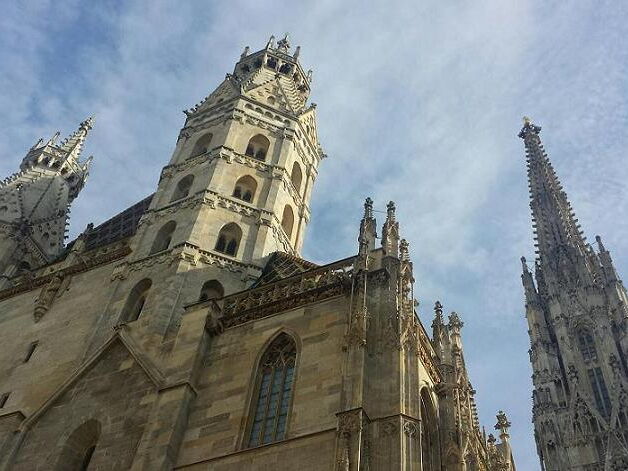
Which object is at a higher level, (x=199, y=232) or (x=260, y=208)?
(x=260, y=208)

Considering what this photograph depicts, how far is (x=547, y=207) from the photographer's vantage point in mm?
72438

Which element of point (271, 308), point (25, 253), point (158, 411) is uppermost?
point (25, 253)

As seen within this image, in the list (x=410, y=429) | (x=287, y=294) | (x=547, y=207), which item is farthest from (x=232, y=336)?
(x=547, y=207)

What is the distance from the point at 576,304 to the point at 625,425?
12.5 meters

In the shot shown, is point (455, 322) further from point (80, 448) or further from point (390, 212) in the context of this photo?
point (80, 448)

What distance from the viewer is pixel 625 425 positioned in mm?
46656

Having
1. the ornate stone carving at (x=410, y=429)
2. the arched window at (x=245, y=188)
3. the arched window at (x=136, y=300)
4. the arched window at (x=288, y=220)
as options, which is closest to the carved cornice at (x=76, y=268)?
the arched window at (x=136, y=300)

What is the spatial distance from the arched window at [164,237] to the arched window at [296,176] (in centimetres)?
551

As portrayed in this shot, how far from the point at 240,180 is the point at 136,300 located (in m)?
5.74

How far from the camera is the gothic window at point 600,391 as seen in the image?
48.9 meters

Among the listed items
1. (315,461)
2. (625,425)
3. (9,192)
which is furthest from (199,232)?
(625,425)

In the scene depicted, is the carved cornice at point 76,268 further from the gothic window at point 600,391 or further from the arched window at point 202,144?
the gothic window at point 600,391

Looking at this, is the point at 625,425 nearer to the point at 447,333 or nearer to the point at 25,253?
the point at 447,333

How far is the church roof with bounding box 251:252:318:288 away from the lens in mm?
20484
